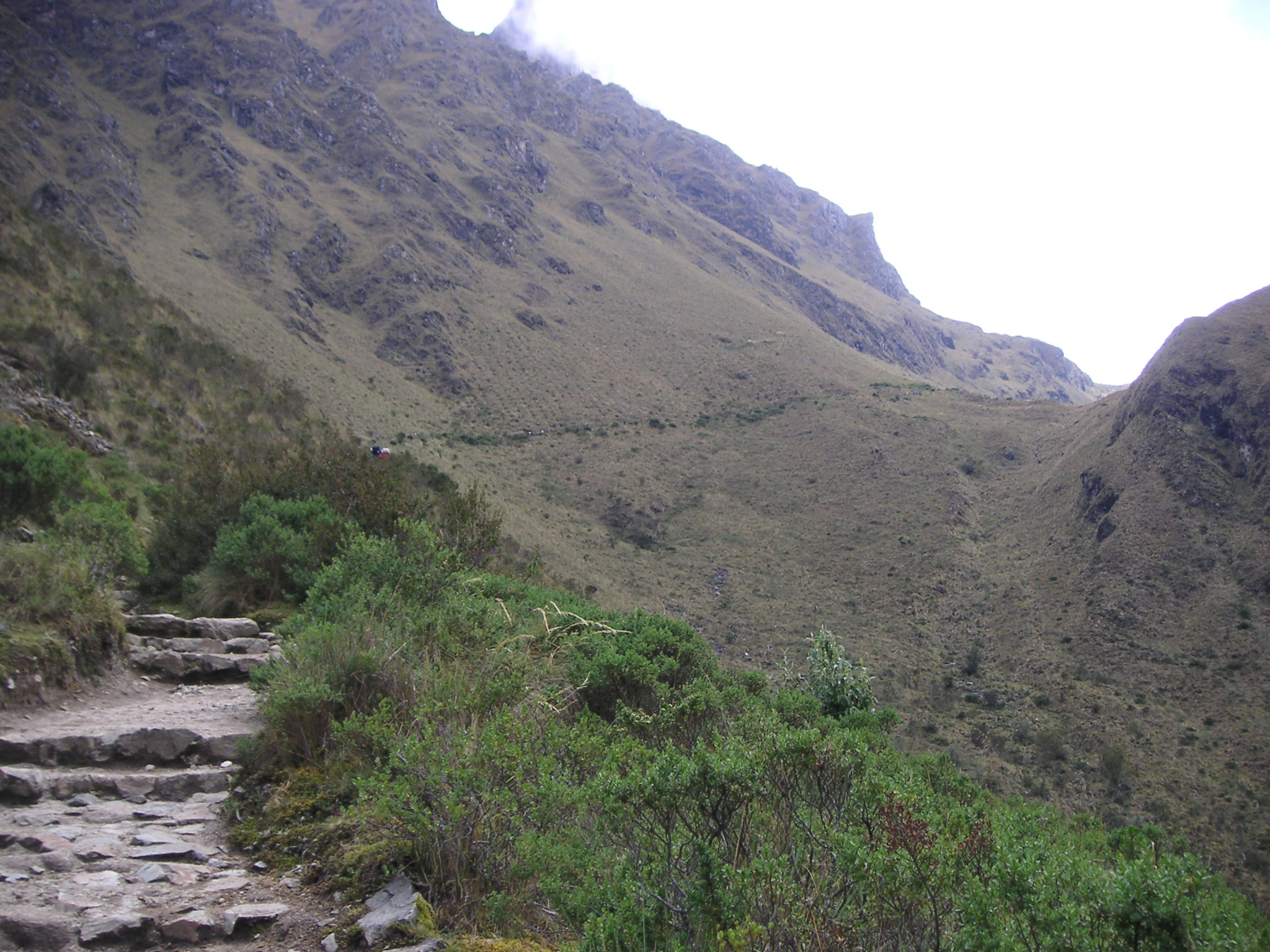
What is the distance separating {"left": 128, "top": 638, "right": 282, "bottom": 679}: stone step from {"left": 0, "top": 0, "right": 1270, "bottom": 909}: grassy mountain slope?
1989 cm

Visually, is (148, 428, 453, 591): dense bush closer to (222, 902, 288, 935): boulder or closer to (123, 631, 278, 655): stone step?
(123, 631, 278, 655): stone step

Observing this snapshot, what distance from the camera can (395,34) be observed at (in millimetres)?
107312

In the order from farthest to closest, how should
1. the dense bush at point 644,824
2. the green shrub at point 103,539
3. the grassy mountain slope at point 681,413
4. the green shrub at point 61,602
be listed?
the grassy mountain slope at point 681,413, the green shrub at point 103,539, the green shrub at point 61,602, the dense bush at point 644,824

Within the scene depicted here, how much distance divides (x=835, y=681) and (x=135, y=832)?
9.48m

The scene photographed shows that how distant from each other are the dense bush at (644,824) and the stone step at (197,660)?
4.95 ft

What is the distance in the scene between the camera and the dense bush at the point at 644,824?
2254 millimetres

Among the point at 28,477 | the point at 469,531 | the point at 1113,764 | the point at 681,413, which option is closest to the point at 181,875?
the point at 469,531

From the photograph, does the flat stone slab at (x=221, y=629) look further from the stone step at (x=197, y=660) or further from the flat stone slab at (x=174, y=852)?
the flat stone slab at (x=174, y=852)

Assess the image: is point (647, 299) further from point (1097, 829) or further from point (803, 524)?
point (1097, 829)

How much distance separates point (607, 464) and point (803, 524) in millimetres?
14833

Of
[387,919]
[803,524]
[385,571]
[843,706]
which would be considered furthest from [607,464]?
[387,919]

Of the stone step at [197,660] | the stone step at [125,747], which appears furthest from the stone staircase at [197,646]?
the stone step at [125,747]

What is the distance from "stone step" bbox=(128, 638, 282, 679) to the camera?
20.8 feet

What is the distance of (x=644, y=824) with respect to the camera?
2938 millimetres
